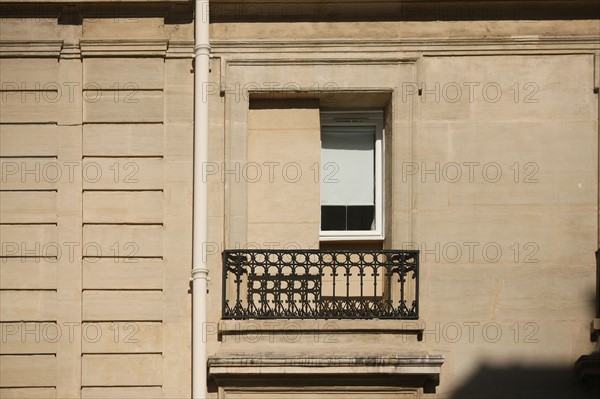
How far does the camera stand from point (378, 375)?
14.0 metres

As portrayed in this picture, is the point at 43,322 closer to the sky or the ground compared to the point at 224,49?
closer to the ground

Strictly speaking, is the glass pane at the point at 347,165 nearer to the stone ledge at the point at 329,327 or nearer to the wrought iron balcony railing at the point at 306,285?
the wrought iron balcony railing at the point at 306,285

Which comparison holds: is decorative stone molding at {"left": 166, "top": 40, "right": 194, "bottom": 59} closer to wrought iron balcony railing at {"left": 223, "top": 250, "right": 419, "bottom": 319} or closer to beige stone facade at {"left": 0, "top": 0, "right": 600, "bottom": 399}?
beige stone facade at {"left": 0, "top": 0, "right": 600, "bottom": 399}

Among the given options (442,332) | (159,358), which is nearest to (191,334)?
(159,358)

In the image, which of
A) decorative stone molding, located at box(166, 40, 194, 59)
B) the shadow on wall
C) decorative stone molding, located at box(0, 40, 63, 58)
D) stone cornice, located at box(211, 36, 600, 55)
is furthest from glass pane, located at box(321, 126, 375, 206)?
decorative stone molding, located at box(0, 40, 63, 58)

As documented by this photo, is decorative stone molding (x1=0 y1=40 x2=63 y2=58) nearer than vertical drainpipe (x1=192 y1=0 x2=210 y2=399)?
No

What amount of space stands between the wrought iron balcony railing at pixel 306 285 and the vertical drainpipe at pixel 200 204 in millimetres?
260

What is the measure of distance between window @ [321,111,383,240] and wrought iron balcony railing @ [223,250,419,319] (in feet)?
1.50

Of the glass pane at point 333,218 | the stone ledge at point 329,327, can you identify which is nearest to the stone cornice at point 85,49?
the glass pane at point 333,218

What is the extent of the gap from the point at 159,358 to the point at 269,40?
10.2 feet

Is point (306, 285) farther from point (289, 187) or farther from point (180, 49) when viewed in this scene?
point (180, 49)

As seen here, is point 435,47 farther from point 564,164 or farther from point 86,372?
point 86,372

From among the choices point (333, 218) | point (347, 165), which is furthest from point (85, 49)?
point (333, 218)

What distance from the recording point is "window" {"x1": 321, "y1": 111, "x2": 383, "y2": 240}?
15.1m
